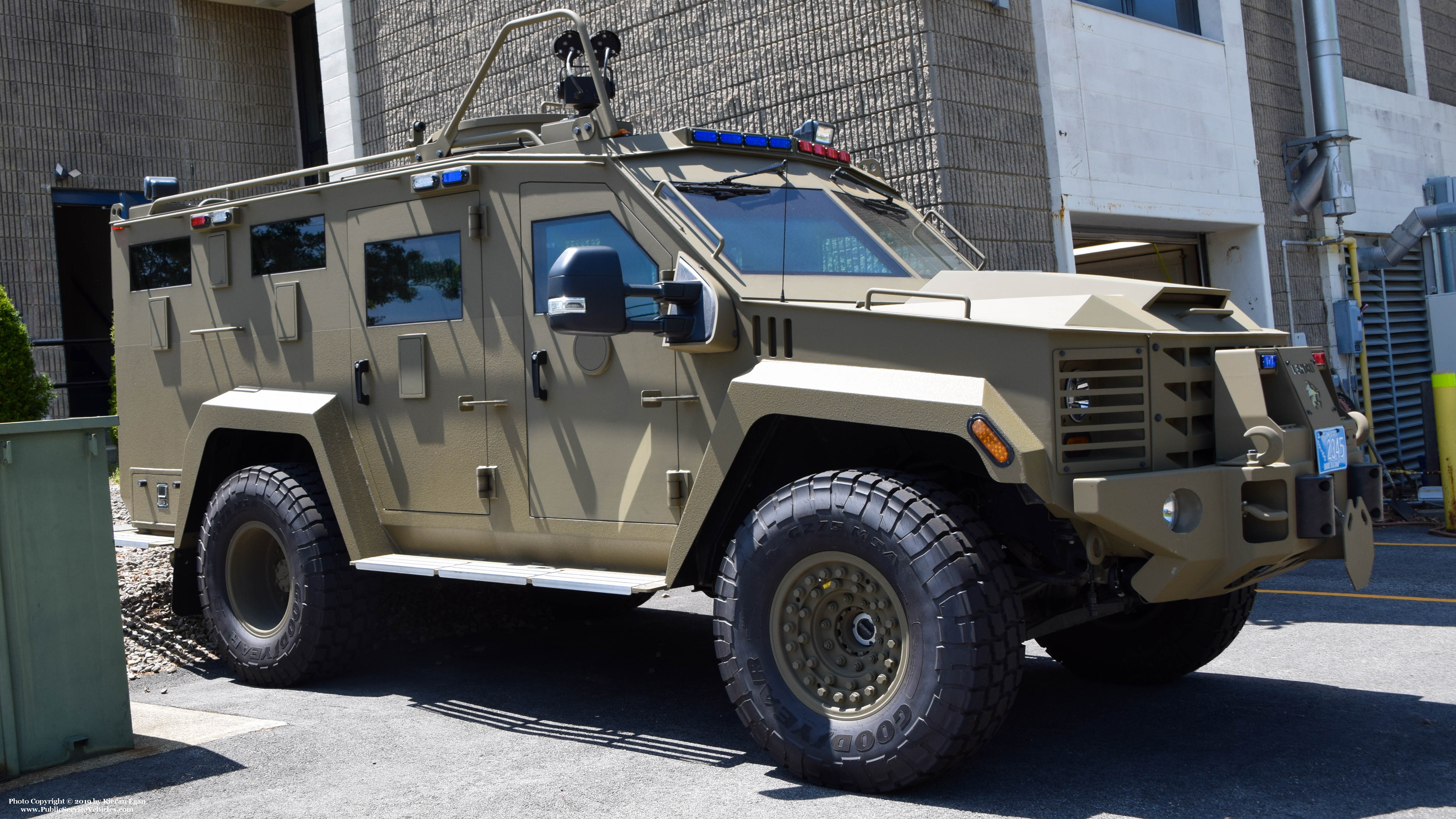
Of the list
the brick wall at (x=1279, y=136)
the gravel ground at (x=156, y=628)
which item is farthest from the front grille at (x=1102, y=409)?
the brick wall at (x=1279, y=136)

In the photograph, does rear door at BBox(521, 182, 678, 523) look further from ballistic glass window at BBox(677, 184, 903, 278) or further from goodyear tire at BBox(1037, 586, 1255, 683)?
goodyear tire at BBox(1037, 586, 1255, 683)

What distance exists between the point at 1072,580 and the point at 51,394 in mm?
10549

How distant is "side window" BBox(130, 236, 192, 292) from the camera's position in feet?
22.8

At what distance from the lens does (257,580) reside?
21.4ft

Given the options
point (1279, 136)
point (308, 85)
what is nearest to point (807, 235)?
point (1279, 136)

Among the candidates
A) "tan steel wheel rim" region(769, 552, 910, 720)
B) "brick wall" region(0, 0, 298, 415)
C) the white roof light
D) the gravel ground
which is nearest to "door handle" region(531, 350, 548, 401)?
"tan steel wheel rim" region(769, 552, 910, 720)

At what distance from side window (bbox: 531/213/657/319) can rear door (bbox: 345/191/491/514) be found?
368 mm

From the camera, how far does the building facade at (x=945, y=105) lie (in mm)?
9547

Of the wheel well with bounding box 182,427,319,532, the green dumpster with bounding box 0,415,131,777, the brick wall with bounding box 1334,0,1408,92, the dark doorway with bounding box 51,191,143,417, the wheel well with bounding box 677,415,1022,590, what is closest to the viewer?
the wheel well with bounding box 677,415,1022,590

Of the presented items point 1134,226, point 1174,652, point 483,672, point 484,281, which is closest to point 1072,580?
point 1174,652

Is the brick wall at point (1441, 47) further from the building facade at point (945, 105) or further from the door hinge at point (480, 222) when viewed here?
the door hinge at point (480, 222)

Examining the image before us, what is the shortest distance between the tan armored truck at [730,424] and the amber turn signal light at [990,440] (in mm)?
21

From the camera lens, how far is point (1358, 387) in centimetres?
1370

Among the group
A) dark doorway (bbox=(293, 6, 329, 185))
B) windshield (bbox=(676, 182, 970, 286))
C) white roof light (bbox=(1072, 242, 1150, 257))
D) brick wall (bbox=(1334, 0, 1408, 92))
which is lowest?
windshield (bbox=(676, 182, 970, 286))
